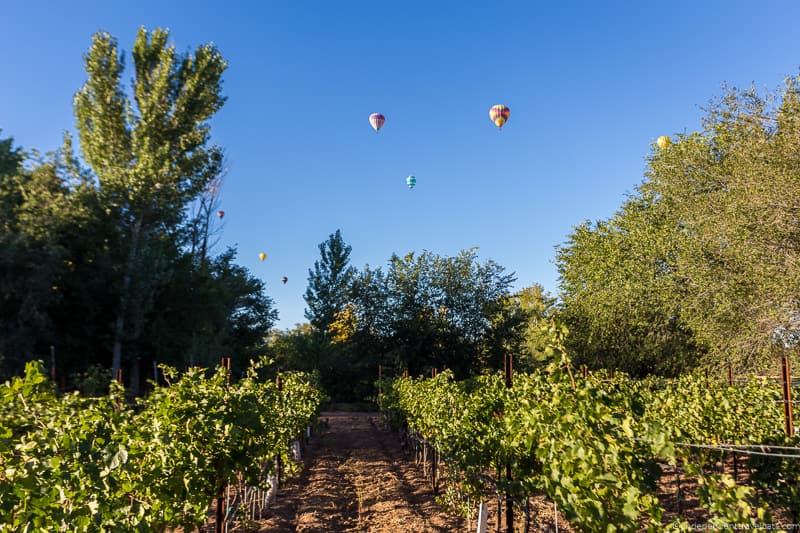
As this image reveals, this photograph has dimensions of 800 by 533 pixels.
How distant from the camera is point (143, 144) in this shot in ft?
67.1

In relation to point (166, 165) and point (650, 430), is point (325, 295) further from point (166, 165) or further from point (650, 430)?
point (650, 430)

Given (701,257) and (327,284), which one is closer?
(701,257)

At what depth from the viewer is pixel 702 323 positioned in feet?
59.8

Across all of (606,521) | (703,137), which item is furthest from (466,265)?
(606,521)

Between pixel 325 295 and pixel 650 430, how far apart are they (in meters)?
41.6

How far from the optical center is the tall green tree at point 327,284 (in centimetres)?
4297

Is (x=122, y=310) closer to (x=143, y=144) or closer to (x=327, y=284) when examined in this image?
(x=143, y=144)

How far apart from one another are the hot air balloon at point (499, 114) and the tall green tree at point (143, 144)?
38.6 feet

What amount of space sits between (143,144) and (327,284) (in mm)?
24990

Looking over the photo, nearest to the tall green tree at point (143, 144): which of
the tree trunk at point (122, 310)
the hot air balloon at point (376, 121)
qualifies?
the tree trunk at point (122, 310)

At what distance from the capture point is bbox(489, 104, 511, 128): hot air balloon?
72.4 feet

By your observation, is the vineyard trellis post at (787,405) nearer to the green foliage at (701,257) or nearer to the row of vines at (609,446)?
the row of vines at (609,446)

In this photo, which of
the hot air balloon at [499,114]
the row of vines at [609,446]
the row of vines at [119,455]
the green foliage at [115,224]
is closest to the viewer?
the row of vines at [119,455]

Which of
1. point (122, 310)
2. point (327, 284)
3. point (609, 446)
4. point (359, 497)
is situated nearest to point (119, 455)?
point (609, 446)
